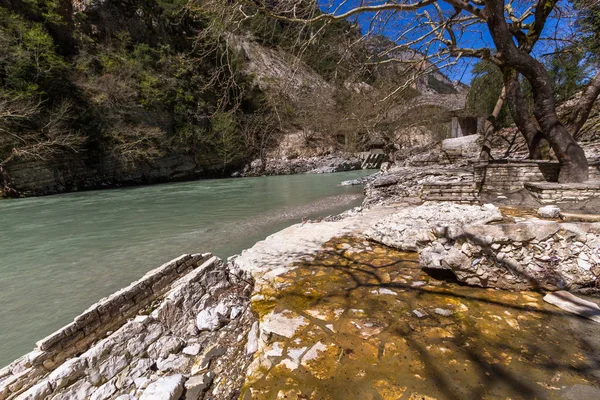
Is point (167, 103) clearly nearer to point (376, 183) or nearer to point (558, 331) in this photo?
point (376, 183)

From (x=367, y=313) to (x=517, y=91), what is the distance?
652cm

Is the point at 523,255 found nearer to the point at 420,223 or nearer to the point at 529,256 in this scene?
the point at 529,256

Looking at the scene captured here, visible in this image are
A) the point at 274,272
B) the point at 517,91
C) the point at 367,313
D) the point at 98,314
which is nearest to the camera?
the point at 367,313

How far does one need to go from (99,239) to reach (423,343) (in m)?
7.20

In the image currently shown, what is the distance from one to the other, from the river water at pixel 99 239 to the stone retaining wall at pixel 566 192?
473cm

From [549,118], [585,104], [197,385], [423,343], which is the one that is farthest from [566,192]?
[197,385]

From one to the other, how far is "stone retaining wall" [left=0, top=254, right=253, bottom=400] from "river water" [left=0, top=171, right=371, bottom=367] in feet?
4.28

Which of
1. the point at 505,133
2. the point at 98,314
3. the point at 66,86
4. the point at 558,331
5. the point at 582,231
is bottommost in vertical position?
the point at 98,314

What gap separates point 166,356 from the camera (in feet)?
6.04

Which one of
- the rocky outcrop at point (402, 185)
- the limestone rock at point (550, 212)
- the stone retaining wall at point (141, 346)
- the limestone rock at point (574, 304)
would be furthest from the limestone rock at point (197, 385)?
the rocky outcrop at point (402, 185)

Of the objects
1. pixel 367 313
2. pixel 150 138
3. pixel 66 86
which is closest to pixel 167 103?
pixel 150 138

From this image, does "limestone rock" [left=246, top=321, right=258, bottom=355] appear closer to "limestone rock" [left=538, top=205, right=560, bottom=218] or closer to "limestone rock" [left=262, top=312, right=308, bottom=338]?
"limestone rock" [left=262, top=312, right=308, bottom=338]

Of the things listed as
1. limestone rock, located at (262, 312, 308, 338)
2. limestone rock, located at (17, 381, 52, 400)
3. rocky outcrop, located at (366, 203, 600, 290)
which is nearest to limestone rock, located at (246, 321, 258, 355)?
limestone rock, located at (262, 312, 308, 338)

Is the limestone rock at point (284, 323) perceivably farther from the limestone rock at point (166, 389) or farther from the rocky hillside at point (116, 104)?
the rocky hillside at point (116, 104)
